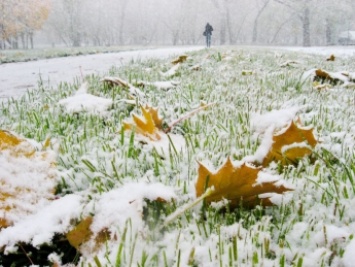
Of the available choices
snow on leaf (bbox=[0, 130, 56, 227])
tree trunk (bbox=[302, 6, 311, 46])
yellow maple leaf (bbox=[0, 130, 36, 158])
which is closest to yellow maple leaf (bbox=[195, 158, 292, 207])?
snow on leaf (bbox=[0, 130, 56, 227])

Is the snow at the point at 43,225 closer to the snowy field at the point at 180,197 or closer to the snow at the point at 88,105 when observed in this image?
the snowy field at the point at 180,197

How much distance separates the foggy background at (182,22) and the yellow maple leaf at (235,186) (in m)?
31.0

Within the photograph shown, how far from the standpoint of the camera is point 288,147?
1.08 meters

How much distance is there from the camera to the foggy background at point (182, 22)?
34625 millimetres

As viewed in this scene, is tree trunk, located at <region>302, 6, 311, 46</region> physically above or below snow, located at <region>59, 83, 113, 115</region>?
above

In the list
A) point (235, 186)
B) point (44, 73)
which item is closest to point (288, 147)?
point (235, 186)

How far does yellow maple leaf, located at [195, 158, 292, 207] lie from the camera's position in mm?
790

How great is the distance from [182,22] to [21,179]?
52821 mm

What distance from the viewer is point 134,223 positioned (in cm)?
80

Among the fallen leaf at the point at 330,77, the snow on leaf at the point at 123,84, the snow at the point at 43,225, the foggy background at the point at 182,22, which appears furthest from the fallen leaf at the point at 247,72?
the foggy background at the point at 182,22

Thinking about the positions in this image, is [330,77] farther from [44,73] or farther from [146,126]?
[44,73]

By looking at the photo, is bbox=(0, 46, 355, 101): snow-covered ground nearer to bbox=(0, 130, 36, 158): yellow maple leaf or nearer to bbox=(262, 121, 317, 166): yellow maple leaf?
bbox=(0, 130, 36, 158): yellow maple leaf

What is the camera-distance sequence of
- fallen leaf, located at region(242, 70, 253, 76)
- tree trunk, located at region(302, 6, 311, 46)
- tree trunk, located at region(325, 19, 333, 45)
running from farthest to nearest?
tree trunk, located at region(325, 19, 333, 45)
tree trunk, located at region(302, 6, 311, 46)
fallen leaf, located at region(242, 70, 253, 76)

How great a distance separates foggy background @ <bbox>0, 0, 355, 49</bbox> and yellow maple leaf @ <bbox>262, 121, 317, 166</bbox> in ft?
101
